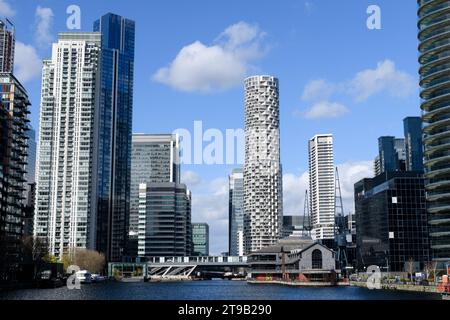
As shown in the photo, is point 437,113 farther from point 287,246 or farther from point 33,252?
point 33,252

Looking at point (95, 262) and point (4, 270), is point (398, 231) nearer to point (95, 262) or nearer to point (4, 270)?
point (95, 262)

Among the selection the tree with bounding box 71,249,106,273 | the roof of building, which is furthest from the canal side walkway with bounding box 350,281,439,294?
the tree with bounding box 71,249,106,273

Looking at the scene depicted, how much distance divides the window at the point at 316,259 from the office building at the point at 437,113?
45655mm

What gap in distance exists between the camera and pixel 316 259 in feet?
526

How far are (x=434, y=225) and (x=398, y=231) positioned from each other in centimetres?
6141

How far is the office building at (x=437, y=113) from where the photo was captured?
114 m

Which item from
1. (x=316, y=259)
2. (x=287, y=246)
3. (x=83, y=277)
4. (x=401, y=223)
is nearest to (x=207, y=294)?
(x=83, y=277)

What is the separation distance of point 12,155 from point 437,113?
3738 inches

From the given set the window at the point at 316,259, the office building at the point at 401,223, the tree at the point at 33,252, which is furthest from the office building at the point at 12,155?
the office building at the point at 401,223

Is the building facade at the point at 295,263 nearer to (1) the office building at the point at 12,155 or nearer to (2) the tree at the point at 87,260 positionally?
(2) the tree at the point at 87,260

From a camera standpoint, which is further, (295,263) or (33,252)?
(295,263)

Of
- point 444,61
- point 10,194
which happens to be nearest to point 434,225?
point 444,61

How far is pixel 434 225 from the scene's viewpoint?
11762 cm

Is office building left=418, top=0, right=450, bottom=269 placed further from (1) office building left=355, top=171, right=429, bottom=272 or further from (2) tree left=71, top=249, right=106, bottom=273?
(2) tree left=71, top=249, right=106, bottom=273
